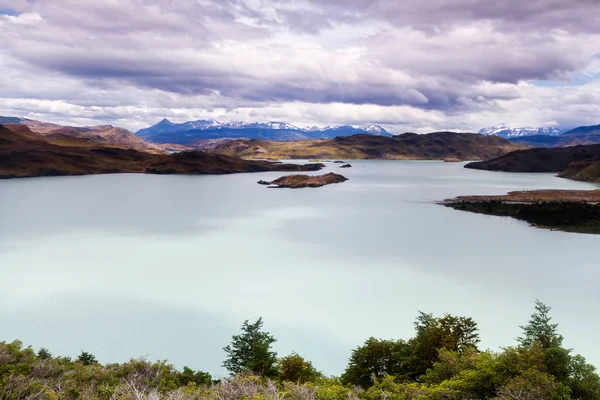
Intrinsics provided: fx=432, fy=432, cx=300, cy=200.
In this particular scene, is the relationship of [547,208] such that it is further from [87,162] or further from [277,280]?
[87,162]

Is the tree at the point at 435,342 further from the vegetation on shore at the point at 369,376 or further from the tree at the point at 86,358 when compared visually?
the tree at the point at 86,358

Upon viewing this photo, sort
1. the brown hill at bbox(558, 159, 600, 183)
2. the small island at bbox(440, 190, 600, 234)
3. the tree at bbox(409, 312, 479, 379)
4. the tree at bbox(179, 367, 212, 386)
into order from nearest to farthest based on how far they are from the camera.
Answer: 1. the tree at bbox(179, 367, 212, 386)
2. the tree at bbox(409, 312, 479, 379)
3. the small island at bbox(440, 190, 600, 234)
4. the brown hill at bbox(558, 159, 600, 183)

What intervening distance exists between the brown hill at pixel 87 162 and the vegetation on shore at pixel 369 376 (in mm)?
154362

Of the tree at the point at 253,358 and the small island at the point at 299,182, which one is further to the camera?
the small island at the point at 299,182

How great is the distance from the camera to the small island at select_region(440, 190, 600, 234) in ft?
201

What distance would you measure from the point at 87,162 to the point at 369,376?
588 ft

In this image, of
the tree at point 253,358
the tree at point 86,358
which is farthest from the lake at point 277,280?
the tree at point 253,358

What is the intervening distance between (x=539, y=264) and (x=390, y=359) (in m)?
28.7

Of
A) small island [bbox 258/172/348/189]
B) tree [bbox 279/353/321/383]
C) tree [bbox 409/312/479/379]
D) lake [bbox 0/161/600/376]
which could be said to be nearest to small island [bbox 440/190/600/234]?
lake [bbox 0/161/600/376]

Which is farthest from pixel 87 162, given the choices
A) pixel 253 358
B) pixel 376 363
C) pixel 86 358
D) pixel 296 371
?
pixel 376 363

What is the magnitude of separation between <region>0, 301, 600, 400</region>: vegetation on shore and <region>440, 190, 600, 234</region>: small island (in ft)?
154

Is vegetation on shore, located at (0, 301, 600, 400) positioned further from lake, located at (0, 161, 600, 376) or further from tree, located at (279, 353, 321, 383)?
lake, located at (0, 161, 600, 376)

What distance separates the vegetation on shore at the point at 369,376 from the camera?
14281mm

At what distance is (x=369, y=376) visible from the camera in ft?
65.3
